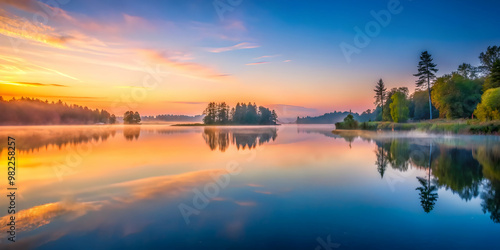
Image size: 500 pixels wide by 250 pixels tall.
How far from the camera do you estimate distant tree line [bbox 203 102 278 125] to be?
152 metres

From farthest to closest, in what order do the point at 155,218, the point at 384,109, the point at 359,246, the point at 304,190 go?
1. the point at 384,109
2. the point at 304,190
3. the point at 155,218
4. the point at 359,246

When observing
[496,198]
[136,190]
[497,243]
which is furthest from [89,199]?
[496,198]

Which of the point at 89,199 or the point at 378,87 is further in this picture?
the point at 378,87

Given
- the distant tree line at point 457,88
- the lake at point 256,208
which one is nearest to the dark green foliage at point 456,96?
the distant tree line at point 457,88

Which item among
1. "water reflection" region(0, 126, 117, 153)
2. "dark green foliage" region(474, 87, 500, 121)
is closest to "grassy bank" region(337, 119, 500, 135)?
"dark green foliage" region(474, 87, 500, 121)

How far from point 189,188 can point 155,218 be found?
319 cm

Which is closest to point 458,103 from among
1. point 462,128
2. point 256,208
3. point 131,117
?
point 462,128

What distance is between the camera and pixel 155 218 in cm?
680

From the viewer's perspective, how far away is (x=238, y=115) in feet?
529

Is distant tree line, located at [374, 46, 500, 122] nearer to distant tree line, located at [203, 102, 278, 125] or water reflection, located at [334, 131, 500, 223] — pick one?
water reflection, located at [334, 131, 500, 223]

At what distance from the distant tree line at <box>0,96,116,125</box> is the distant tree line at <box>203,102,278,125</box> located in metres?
77.7

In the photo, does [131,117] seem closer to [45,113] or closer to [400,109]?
[45,113]

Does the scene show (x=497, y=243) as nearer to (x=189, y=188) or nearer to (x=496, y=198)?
(x=496, y=198)

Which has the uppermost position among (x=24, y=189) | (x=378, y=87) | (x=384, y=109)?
(x=378, y=87)
